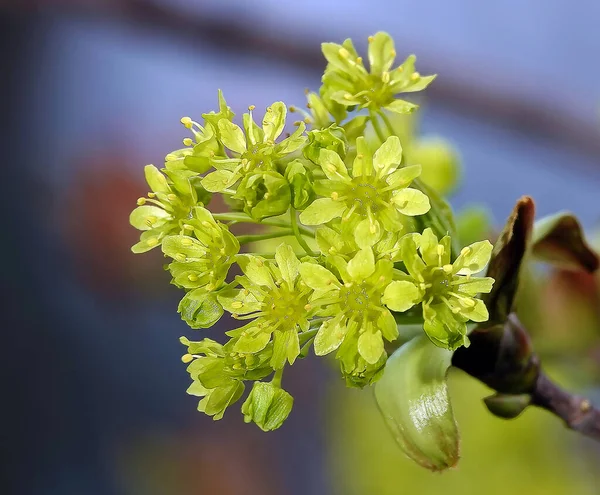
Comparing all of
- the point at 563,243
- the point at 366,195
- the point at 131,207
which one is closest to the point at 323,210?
the point at 366,195

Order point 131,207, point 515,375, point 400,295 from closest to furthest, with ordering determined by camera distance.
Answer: point 400,295
point 515,375
point 131,207

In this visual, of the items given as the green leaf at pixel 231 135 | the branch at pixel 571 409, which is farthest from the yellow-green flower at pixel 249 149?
the branch at pixel 571 409

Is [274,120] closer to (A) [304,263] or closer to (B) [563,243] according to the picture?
(A) [304,263]

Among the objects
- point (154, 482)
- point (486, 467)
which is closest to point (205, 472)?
point (154, 482)

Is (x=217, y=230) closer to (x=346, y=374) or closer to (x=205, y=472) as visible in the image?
(x=346, y=374)

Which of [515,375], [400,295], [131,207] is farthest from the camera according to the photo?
[131,207]

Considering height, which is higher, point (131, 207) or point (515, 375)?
point (515, 375)

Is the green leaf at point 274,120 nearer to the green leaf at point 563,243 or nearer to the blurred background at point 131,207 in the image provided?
the green leaf at point 563,243
